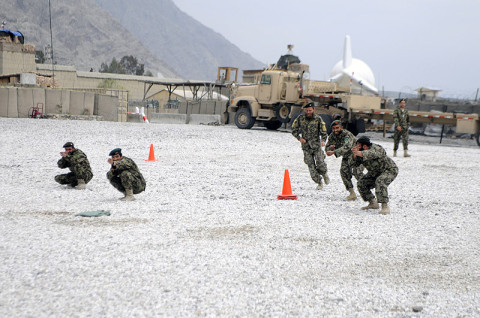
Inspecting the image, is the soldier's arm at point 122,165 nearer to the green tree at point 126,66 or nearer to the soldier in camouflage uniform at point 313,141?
the soldier in camouflage uniform at point 313,141

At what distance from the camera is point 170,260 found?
538 centimetres

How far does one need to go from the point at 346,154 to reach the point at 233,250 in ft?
11.9

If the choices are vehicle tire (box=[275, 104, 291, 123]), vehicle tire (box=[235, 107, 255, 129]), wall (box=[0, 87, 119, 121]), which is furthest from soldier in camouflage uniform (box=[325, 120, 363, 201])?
wall (box=[0, 87, 119, 121])

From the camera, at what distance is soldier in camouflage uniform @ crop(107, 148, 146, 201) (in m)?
8.27

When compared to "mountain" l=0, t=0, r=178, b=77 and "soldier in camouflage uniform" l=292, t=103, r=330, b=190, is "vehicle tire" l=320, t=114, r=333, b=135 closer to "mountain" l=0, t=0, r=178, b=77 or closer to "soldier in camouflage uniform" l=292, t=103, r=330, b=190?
"soldier in camouflage uniform" l=292, t=103, r=330, b=190

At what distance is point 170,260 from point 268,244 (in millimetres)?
1230

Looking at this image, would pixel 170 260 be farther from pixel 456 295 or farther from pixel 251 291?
pixel 456 295

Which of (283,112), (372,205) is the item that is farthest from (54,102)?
(372,205)

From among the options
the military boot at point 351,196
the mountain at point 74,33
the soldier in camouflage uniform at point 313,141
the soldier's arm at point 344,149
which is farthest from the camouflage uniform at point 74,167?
the mountain at point 74,33

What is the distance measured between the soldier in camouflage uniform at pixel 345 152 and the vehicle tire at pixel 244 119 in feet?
57.1

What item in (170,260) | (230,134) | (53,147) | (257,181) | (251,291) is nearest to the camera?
(251,291)

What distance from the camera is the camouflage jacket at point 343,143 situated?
8719 mm

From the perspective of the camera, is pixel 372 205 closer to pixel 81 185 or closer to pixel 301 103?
pixel 81 185

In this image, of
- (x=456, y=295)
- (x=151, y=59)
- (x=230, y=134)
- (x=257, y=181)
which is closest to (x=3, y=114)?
(x=230, y=134)
